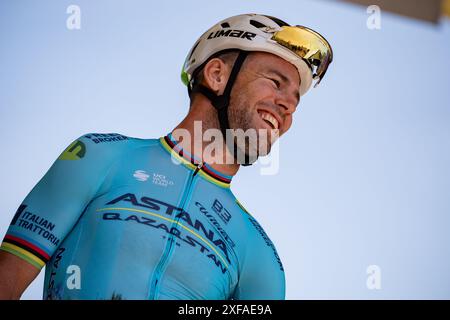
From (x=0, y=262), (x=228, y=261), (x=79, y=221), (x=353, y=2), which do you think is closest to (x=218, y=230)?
(x=228, y=261)

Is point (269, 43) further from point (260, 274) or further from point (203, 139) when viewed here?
point (260, 274)

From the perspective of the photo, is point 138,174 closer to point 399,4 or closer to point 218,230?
point 218,230

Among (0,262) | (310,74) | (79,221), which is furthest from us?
(310,74)

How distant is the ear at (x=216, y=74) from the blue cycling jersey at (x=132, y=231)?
0.38 metres

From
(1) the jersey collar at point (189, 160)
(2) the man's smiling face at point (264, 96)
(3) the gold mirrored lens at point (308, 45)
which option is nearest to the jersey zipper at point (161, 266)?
(1) the jersey collar at point (189, 160)

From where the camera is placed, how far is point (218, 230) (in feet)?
9.64

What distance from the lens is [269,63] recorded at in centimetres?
322

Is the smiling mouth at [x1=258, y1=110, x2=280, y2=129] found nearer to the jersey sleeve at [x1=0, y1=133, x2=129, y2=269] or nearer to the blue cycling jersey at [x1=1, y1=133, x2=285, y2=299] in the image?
the blue cycling jersey at [x1=1, y1=133, x2=285, y2=299]

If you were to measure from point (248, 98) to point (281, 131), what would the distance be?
0.25 metres

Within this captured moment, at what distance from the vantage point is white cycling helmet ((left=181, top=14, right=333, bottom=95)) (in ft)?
10.6

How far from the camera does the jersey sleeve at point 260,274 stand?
2.99 meters

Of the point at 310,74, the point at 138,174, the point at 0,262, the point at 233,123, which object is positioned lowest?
the point at 0,262

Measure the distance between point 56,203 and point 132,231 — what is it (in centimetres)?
33

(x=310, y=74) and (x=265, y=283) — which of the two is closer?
(x=265, y=283)
